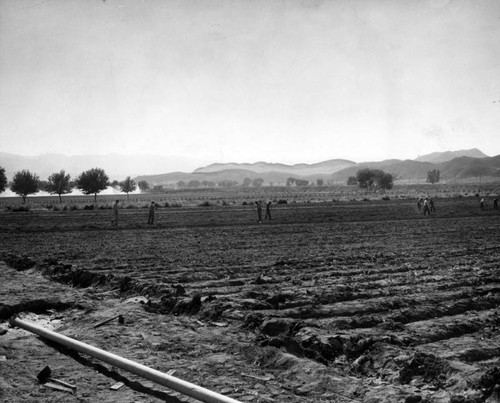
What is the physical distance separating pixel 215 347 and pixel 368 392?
2569 millimetres

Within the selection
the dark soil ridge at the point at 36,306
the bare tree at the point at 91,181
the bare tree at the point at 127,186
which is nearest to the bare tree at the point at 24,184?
the bare tree at the point at 91,181

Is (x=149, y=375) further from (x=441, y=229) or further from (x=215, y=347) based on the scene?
(x=441, y=229)

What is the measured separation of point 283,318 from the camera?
27.6ft

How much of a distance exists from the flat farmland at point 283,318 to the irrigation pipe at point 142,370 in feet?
0.56

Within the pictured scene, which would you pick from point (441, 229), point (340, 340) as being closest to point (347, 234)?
point (441, 229)

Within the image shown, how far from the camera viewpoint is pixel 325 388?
572 centimetres

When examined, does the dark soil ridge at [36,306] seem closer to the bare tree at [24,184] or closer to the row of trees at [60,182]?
the row of trees at [60,182]

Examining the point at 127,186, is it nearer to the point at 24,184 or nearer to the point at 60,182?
the point at 60,182

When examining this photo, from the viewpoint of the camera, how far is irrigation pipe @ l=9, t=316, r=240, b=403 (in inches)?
197

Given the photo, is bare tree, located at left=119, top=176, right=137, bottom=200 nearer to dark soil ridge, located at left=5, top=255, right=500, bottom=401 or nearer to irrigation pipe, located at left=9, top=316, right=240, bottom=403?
dark soil ridge, located at left=5, top=255, right=500, bottom=401

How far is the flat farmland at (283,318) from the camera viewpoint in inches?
228

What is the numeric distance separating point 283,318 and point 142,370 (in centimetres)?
321

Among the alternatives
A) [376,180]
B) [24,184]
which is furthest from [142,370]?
[376,180]

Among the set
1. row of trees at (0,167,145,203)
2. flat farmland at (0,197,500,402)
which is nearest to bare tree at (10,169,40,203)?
row of trees at (0,167,145,203)
